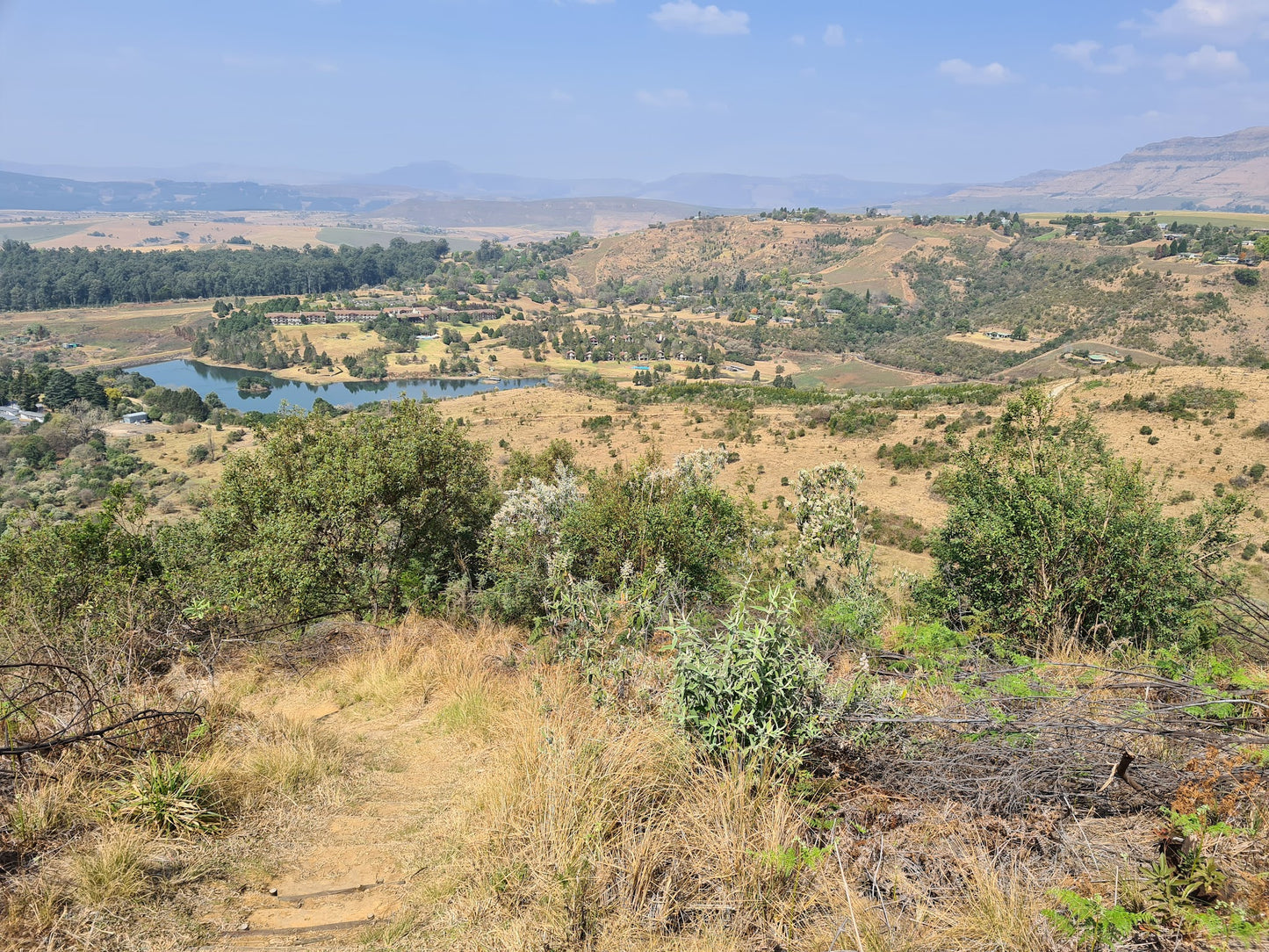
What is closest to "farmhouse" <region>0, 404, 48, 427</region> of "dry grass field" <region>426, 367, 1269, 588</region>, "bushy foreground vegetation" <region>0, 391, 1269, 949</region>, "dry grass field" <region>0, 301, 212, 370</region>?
"dry grass field" <region>0, 301, 212, 370</region>

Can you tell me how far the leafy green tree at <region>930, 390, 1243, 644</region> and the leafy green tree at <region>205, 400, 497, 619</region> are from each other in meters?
7.92

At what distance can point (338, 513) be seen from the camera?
9.69 meters

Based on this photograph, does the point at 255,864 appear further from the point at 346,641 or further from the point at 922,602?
the point at 922,602

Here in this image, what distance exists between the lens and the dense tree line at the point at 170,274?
134 metres

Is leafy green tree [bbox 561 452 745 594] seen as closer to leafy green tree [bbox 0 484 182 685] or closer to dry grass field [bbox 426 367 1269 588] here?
dry grass field [bbox 426 367 1269 588]

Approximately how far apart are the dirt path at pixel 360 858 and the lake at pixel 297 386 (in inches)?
3272

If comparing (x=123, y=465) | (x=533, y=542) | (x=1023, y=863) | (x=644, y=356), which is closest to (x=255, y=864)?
(x=1023, y=863)

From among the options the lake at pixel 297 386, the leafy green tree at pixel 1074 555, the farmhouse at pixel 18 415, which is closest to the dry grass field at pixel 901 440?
the leafy green tree at pixel 1074 555

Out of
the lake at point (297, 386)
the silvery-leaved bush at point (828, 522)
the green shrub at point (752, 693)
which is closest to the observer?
A: the green shrub at point (752, 693)

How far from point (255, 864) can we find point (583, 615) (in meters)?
2.37

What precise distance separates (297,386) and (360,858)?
105257 mm

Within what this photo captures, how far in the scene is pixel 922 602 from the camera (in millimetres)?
10008

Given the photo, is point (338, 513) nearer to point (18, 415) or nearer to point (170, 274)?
point (18, 415)

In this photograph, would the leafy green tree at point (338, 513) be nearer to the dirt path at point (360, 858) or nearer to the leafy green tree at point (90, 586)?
the leafy green tree at point (90, 586)
